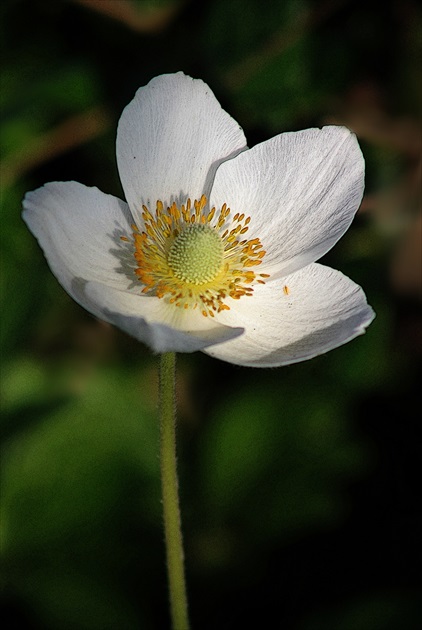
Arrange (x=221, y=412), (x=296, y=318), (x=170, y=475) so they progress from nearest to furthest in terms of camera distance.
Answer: (x=170, y=475)
(x=296, y=318)
(x=221, y=412)

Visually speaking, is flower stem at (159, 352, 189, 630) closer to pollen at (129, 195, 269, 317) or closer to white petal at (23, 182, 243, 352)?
white petal at (23, 182, 243, 352)

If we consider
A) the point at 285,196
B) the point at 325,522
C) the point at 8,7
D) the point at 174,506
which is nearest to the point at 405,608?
the point at 325,522

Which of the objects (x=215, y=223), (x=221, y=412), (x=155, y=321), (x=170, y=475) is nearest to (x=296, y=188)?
(x=215, y=223)

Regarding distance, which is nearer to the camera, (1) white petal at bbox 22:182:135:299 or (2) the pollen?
(1) white petal at bbox 22:182:135:299

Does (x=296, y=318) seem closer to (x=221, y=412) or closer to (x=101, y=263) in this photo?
(x=101, y=263)

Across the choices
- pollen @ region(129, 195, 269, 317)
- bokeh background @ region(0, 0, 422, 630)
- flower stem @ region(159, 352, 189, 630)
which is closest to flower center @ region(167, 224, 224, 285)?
pollen @ region(129, 195, 269, 317)
